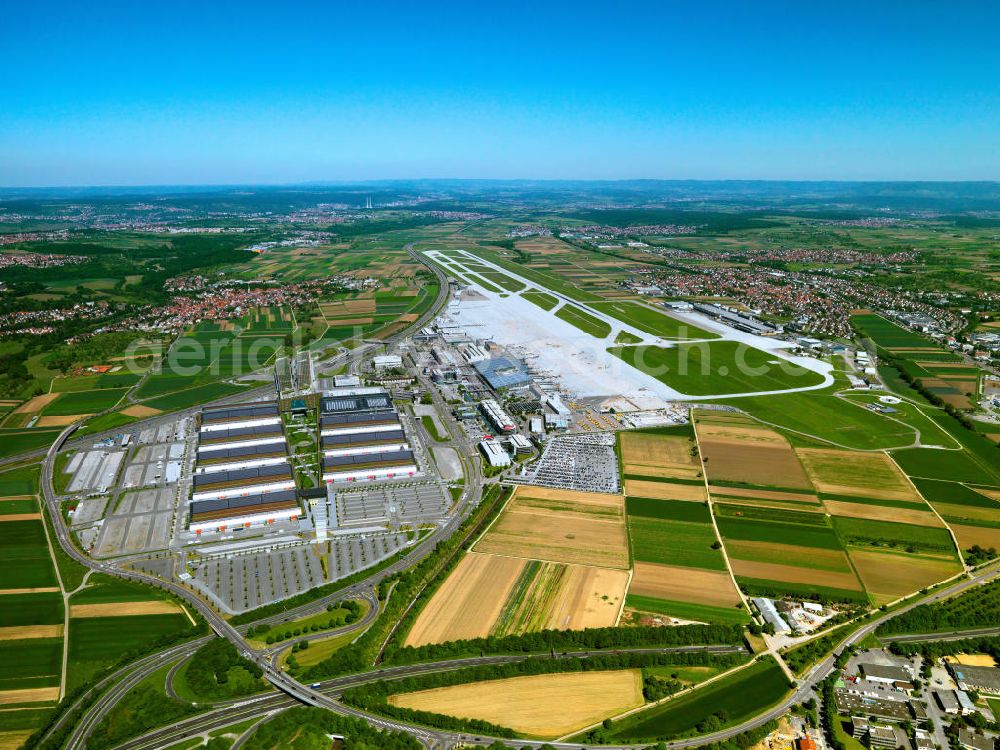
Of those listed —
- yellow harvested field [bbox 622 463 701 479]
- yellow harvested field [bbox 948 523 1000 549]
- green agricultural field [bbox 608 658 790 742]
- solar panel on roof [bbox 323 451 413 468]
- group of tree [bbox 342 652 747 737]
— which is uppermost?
solar panel on roof [bbox 323 451 413 468]

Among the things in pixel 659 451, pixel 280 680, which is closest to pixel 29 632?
pixel 280 680

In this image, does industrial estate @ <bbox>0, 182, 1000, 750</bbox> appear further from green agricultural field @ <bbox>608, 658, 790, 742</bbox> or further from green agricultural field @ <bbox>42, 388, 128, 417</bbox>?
green agricultural field @ <bbox>42, 388, 128, 417</bbox>

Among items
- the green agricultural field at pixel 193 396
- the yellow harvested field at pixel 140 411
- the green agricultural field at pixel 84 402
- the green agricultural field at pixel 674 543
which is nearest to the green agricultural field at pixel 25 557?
the yellow harvested field at pixel 140 411

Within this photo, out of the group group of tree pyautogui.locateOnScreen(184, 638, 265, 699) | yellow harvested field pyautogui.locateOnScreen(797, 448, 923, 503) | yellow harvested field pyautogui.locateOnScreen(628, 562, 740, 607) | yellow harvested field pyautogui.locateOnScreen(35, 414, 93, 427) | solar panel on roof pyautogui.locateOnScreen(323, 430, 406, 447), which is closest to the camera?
group of tree pyautogui.locateOnScreen(184, 638, 265, 699)

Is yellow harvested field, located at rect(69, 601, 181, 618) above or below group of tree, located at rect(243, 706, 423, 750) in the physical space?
above

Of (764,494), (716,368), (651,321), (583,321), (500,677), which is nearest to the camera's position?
(500,677)

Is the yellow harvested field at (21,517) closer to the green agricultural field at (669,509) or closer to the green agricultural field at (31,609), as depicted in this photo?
the green agricultural field at (31,609)

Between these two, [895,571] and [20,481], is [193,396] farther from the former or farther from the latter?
[895,571]

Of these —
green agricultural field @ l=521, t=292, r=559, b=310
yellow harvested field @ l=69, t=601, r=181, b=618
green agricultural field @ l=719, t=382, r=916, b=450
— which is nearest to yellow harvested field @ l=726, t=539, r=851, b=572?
green agricultural field @ l=719, t=382, r=916, b=450
